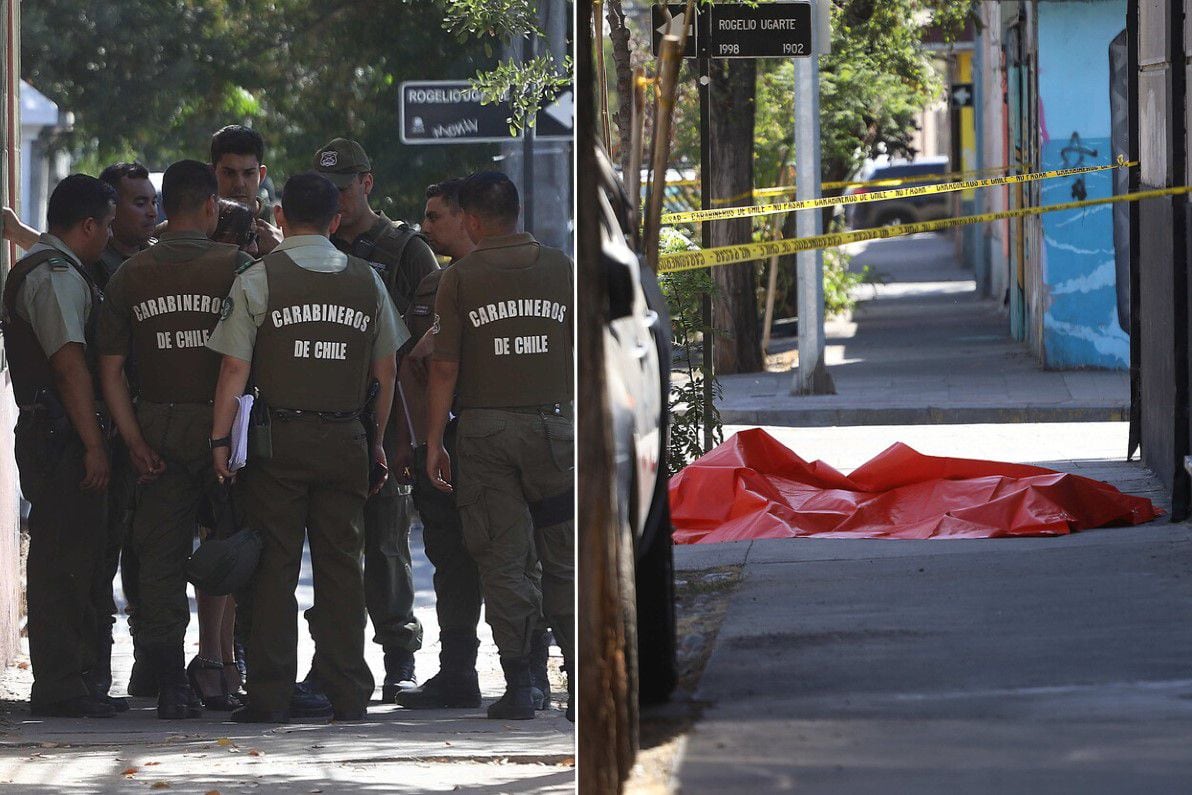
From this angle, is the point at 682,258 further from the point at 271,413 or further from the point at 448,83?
the point at 271,413

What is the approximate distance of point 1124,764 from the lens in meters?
4.70

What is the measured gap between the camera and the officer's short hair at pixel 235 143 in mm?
7523

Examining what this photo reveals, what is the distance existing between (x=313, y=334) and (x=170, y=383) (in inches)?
24.7

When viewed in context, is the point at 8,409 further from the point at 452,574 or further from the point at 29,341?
the point at 452,574

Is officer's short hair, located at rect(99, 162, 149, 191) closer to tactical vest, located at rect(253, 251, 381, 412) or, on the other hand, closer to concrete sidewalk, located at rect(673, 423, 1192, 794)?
tactical vest, located at rect(253, 251, 381, 412)

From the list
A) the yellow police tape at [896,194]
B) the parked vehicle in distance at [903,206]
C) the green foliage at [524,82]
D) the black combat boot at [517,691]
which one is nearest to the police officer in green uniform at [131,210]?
the green foliage at [524,82]

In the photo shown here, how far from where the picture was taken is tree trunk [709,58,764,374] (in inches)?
679

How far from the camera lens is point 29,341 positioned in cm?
702

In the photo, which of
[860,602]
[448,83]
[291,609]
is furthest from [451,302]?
[448,83]

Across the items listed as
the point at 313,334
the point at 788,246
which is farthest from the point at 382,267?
the point at 788,246

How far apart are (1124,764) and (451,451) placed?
3062 mm

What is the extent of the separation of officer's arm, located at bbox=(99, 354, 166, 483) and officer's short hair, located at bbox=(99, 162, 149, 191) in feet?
2.97

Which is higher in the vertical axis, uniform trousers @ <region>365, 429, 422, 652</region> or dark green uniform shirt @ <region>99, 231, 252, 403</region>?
dark green uniform shirt @ <region>99, 231, 252, 403</region>

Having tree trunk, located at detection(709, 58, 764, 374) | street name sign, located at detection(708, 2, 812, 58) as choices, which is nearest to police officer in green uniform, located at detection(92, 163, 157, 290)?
street name sign, located at detection(708, 2, 812, 58)
